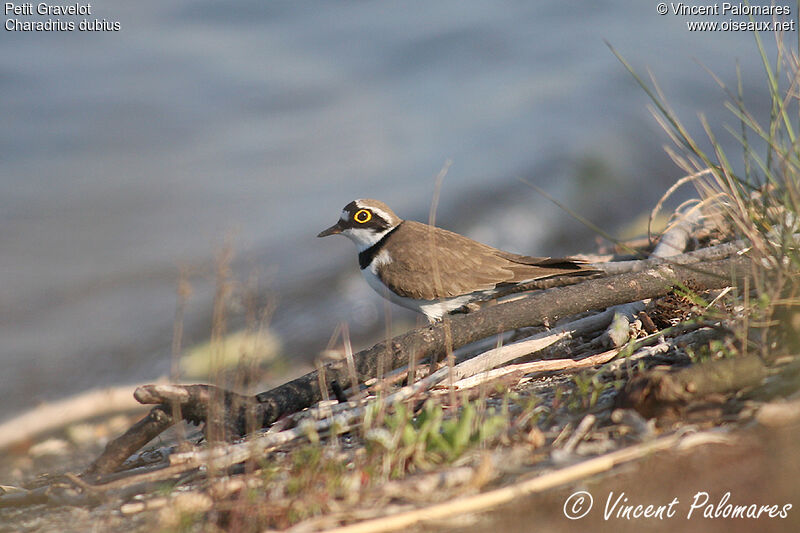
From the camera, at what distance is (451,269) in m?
5.69

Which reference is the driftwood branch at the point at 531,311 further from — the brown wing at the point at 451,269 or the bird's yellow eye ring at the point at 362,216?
the bird's yellow eye ring at the point at 362,216

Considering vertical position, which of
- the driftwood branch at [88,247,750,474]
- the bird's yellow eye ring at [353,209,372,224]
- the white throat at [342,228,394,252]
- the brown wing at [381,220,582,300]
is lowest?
the driftwood branch at [88,247,750,474]

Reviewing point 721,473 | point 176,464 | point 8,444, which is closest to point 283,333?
point 8,444

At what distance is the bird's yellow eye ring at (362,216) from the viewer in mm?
6242

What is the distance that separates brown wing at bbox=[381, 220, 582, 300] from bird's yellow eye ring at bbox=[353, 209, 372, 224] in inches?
19.1

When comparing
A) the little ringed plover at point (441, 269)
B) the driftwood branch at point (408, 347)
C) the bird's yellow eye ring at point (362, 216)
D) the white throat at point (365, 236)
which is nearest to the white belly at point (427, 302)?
the little ringed plover at point (441, 269)

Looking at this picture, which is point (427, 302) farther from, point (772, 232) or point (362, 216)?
point (772, 232)

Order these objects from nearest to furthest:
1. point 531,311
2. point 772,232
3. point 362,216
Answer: point 772,232 < point 531,311 < point 362,216

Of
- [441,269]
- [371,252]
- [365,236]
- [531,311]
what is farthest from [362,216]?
[531,311]

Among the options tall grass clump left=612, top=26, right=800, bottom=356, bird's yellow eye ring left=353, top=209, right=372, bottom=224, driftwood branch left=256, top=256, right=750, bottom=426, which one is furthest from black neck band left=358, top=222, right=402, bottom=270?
tall grass clump left=612, top=26, right=800, bottom=356

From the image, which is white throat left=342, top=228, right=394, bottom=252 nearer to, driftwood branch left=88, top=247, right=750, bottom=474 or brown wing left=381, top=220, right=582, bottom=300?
brown wing left=381, top=220, right=582, bottom=300

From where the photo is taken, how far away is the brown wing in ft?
18.5

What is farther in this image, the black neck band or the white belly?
the black neck band

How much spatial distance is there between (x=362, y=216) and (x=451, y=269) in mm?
1034
